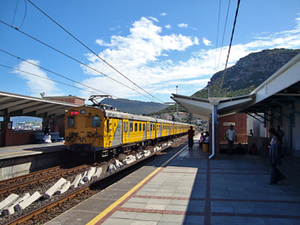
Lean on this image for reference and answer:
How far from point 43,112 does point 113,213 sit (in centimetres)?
1515

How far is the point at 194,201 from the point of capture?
5.32 meters

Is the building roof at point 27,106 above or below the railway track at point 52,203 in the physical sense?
above

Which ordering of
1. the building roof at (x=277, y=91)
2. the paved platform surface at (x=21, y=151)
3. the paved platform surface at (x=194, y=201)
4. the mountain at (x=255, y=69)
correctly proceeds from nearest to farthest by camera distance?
the paved platform surface at (x=194, y=201) < the building roof at (x=277, y=91) < the paved platform surface at (x=21, y=151) < the mountain at (x=255, y=69)

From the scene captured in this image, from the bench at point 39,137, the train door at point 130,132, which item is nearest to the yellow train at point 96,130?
the train door at point 130,132

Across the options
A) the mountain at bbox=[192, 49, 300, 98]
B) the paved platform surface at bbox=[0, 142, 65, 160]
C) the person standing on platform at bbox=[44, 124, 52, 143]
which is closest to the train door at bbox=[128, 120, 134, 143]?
the paved platform surface at bbox=[0, 142, 65, 160]

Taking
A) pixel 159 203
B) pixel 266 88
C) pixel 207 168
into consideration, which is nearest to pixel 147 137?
pixel 207 168

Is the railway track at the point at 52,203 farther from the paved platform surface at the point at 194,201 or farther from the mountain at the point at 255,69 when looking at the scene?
the mountain at the point at 255,69

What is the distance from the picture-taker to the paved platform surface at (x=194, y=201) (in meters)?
4.34

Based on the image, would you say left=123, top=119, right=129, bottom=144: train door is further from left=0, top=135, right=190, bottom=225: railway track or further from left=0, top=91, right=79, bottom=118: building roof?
left=0, top=91, right=79, bottom=118: building roof

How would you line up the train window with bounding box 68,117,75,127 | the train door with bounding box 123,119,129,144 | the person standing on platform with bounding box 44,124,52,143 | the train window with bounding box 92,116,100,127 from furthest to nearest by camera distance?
the person standing on platform with bounding box 44,124,52,143
the train door with bounding box 123,119,129,144
the train window with bounding box 68,117,75,127
the train window with bounding box 92,116,100,127

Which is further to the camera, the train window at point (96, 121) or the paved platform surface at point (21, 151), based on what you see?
the train window at point (96, 121)

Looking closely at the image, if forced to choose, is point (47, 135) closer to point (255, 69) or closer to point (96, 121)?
point (96, 121)

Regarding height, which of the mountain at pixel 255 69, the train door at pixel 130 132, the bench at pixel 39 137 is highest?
the mountain at pixel 255 69

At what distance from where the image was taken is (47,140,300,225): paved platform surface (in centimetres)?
434
